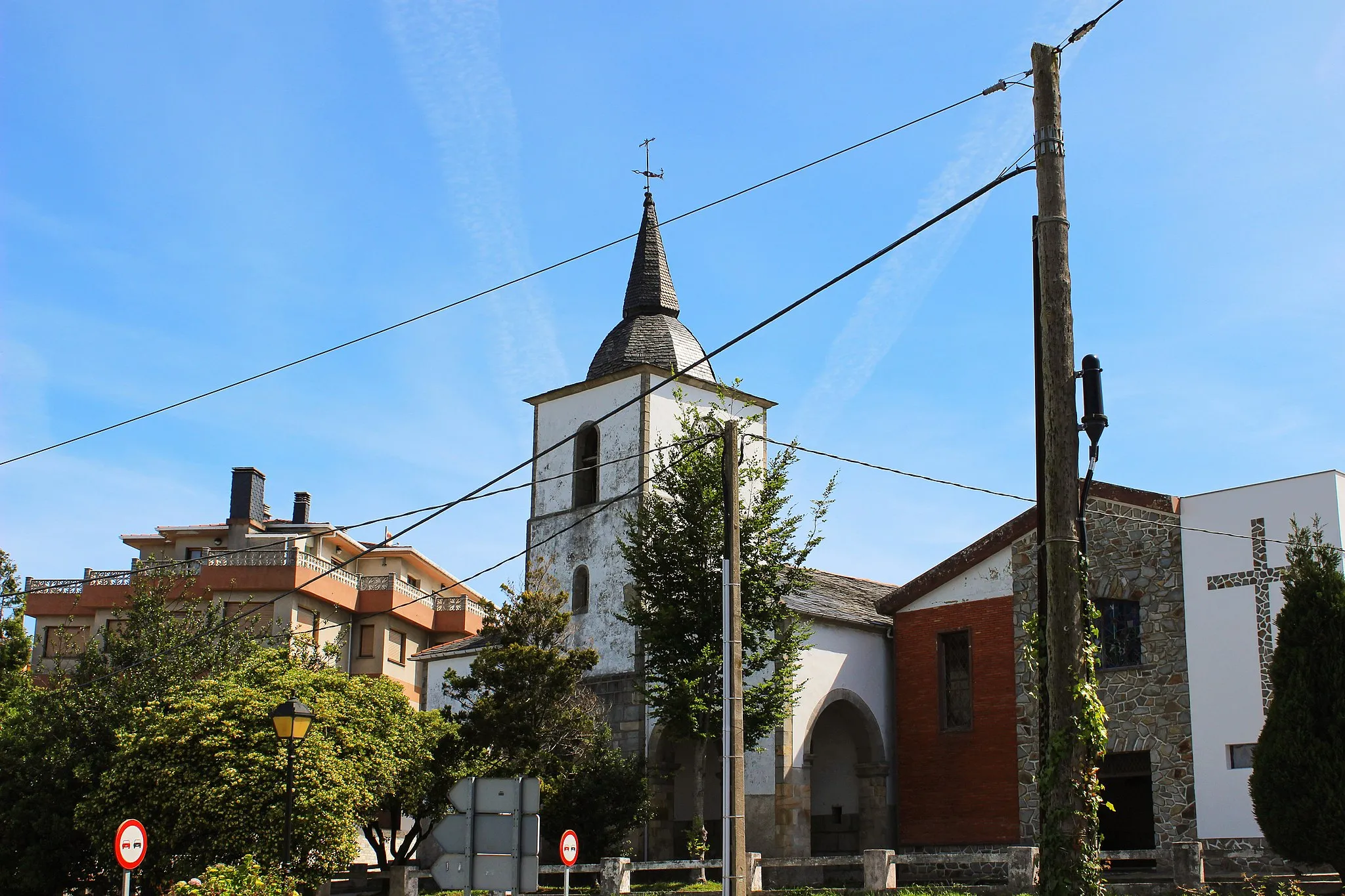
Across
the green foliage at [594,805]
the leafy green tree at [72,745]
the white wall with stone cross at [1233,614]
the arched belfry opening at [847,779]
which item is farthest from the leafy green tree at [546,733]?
the white wall with stone cross at [1233,614]

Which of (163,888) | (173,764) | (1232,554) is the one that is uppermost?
(1232,554)

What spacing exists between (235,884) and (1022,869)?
10.7 meters

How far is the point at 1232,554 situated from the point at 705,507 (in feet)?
31.6

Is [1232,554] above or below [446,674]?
above

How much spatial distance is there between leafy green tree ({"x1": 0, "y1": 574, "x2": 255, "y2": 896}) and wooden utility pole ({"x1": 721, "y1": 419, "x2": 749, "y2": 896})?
39.8ft

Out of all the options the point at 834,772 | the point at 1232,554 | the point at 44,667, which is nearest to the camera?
the point at 1232,554

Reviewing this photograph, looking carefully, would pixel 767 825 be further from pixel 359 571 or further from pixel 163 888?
pixel 359 571

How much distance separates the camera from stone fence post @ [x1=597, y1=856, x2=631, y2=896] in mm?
21594

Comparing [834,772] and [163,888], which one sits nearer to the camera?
[163,888]

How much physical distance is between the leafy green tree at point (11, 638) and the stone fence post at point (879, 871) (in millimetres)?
24086

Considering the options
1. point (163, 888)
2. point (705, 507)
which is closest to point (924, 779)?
point (705, 507)

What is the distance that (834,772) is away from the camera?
3136 centimetres

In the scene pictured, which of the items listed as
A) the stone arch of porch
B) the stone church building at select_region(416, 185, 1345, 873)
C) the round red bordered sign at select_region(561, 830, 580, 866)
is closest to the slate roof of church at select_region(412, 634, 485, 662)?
the stone church building at select_region(416, 185, 1345, 873)

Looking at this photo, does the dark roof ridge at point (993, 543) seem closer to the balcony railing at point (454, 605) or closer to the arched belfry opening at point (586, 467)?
the arched belfry opening at point (586, 467)
